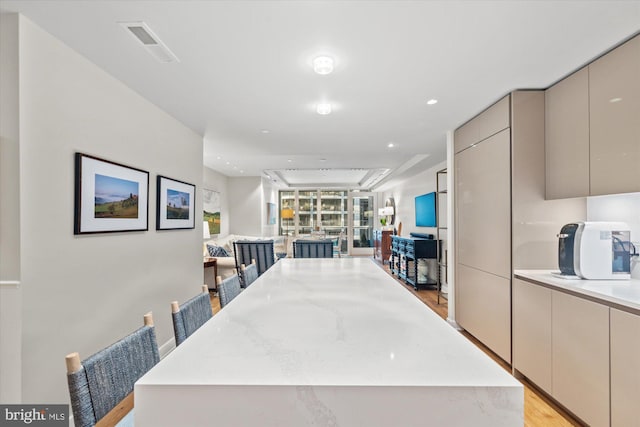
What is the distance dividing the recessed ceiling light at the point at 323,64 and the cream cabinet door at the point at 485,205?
165cm

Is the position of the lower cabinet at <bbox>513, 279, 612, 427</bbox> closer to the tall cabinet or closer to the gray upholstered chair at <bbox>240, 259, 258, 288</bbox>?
the tall cabinet

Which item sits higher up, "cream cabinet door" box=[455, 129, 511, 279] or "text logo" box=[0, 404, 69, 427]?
"cream cabinet door" box=[455, 129, 511, 279]

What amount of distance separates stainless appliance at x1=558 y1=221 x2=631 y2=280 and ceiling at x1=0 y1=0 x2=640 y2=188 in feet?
3.65

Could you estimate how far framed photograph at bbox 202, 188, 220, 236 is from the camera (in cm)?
602

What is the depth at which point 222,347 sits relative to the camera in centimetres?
86

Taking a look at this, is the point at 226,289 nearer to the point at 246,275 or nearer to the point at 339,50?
the point at 246,275

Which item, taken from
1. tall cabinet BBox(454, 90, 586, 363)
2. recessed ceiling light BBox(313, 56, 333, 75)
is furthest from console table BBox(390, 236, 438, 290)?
recessed ceiling light BBox(313, 56, 333, 75)

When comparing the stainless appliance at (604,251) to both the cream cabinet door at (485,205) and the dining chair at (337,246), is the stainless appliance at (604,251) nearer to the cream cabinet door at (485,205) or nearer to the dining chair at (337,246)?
the cream cabinet door at (485,205)

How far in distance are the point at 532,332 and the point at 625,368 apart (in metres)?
0.71

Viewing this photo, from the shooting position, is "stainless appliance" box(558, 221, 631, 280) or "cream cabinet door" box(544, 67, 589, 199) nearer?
"stainless appliance" box(558, 221, 631, 280)

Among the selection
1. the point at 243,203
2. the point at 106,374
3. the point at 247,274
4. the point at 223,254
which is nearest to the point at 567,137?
the point at 247,274

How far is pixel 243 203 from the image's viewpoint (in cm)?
748

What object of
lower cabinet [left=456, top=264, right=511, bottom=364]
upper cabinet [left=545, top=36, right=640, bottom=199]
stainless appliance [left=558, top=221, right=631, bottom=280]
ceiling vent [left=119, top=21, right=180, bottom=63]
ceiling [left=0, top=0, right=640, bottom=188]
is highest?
ceiling [left=0, top=0, right=640, bottom=188]

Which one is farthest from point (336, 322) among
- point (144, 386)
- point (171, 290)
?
point (171, 290)
